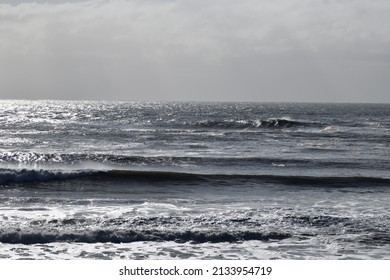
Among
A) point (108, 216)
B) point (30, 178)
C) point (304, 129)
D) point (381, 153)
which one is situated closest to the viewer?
point (108, 216)

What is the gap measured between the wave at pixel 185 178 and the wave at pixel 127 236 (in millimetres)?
8641

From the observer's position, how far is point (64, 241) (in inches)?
481

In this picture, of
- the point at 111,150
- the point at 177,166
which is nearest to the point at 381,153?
the point at 177,166

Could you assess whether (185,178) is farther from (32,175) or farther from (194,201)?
(32,175)

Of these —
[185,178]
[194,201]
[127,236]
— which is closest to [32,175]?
[185,178]

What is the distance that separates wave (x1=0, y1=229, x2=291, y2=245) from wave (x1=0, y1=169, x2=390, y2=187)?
28.4 feet

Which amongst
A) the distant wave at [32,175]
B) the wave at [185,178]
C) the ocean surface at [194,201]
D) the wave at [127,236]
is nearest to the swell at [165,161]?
the ocean surface at [194,201]

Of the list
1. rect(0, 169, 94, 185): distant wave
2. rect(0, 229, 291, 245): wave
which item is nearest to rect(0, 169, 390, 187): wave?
rect(0, 169, 94, 185): distant wave

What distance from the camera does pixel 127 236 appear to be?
12523 mm

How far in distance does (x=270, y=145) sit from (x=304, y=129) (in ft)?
61.6

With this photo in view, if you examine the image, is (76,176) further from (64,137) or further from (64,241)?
(64,137)

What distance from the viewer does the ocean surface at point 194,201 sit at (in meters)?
11.9

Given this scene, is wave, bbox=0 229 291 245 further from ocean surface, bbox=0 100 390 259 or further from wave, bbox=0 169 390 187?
wave, bbox=0 169 390 187
